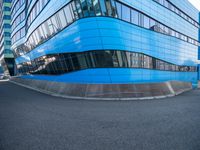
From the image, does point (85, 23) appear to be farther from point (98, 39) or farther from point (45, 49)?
point (45, 49)

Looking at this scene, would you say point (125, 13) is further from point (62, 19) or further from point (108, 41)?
point (62, 19)

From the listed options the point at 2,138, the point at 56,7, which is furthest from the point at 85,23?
the point at 2,138

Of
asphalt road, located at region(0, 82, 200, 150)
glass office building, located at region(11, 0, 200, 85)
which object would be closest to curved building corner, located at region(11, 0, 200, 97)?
glass office building, located at region(11, 0, 200, 85)

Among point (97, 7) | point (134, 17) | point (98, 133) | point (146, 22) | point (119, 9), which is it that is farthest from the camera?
point (146, 22)

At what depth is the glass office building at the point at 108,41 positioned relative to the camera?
16484mm

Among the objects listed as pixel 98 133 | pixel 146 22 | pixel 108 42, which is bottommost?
pixel 98 133

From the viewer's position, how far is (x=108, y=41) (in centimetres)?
1638

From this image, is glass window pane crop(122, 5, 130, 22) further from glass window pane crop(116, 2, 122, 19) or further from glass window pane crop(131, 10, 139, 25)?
glass window pane crop(131, 10, 139, 25)

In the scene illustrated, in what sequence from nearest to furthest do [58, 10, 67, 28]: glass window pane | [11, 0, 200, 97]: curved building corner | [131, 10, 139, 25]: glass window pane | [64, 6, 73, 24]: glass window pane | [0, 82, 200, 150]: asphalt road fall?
[0, 82, 200, 150]: asphalt road → [11, 0, 200, 97]: curved building corner → [64, 6, 73, 24]: glass window pane → [131, 10, 139, 25]: glass window pane → [58, 10, 67, 28]: glass window pane

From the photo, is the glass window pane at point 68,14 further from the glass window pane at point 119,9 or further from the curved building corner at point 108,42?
the glass window pane at point 119,9

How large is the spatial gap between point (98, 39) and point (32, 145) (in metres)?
13.7

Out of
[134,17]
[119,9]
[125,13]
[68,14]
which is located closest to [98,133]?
[119,9]

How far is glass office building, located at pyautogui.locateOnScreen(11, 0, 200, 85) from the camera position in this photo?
16484 mm

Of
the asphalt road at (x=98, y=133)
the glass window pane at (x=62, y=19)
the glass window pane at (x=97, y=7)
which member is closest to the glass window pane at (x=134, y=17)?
the glass window pane at (x=97, y=7)
